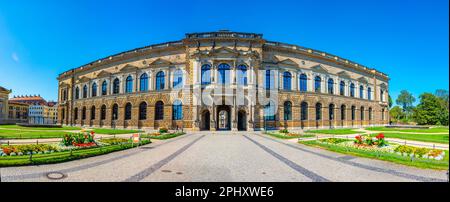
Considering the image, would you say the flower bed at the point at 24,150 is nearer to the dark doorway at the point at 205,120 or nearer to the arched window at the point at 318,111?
the dark doorway at the point at 205,120

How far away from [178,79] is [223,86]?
7.96 meters

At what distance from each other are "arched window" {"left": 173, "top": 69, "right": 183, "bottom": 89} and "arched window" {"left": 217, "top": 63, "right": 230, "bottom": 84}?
20.8 feet

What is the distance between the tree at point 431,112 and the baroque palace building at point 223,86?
71.6 feet

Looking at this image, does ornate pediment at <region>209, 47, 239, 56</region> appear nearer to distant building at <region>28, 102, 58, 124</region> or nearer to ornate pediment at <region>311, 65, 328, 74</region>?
ornate pediment at <region>311, 65, 328, 74</region>

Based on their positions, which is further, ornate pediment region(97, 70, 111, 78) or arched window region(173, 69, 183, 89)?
ornate pediment region(97, 70, 111, 78)

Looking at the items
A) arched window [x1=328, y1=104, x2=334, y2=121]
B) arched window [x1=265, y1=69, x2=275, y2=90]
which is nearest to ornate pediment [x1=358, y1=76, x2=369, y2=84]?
arched window [x1=328, y1=104, x2=334, y2=121]

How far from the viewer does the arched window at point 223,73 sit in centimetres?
3359

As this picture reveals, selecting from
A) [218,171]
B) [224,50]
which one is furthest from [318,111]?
[218,171]

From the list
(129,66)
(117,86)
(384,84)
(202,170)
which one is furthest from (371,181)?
(384,84)

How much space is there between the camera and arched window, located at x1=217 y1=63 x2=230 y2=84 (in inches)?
1323

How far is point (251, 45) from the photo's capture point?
34.4m

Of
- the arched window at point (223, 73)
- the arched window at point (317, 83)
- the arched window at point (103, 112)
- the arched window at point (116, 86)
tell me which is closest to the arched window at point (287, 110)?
the arched window at point (317, 83)
